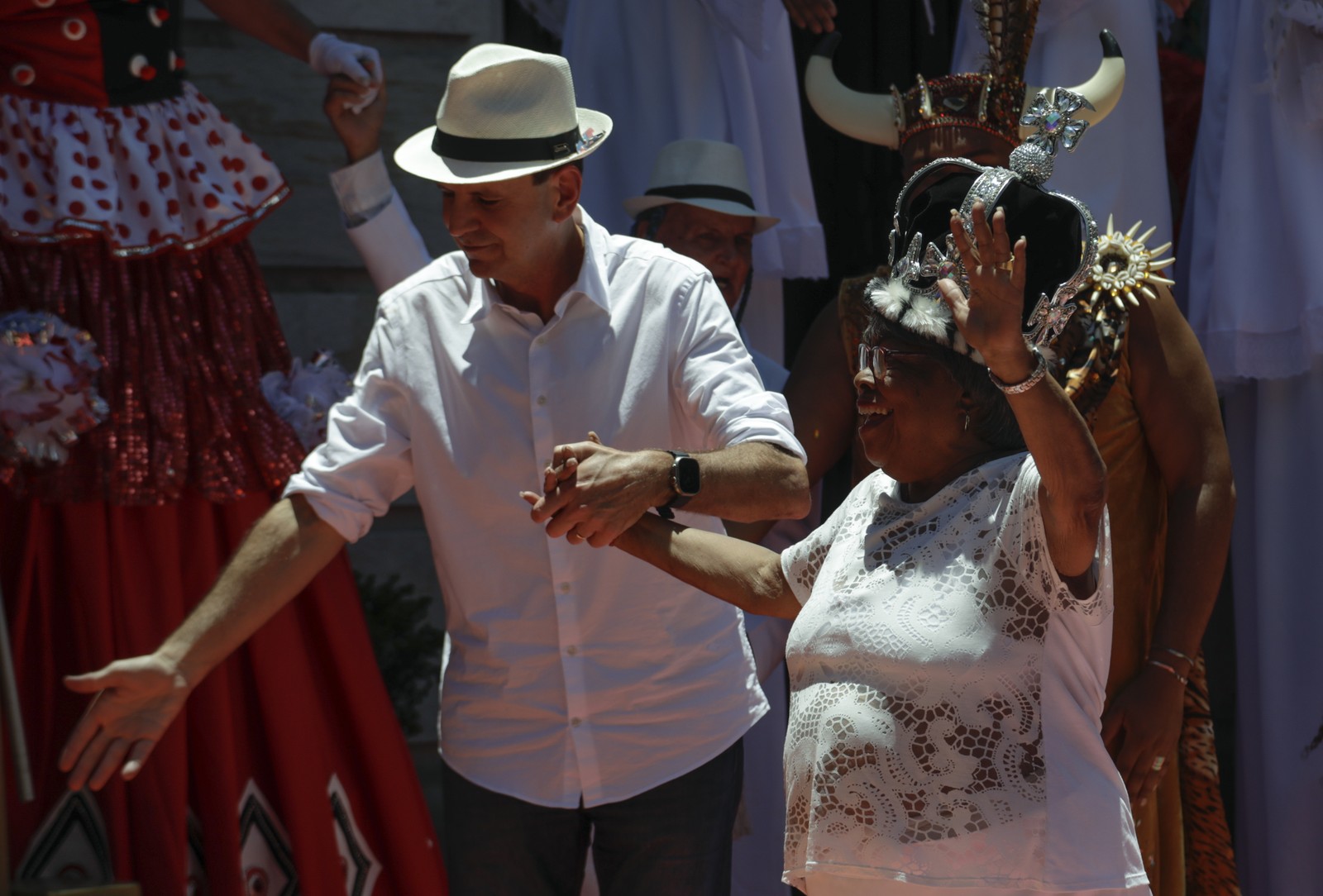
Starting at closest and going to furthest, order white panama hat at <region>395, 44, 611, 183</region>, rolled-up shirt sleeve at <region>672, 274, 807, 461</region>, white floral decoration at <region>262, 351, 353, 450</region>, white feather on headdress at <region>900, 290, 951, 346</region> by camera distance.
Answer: white feather on headdress at <region>900, 290, 951, 346</region> → rolled-up shirt sleeve at <region>672, 274, 807, 461</region> → white panama hat at <region>395, 44, 611, 183</region> → white floral decoration at <region>262, 351, 353, 450</region>

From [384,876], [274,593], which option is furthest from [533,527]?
[384,876]

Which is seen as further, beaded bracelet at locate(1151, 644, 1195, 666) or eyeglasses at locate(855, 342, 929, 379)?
beaded bracelet at locate(1151, 644, 1195, 666)

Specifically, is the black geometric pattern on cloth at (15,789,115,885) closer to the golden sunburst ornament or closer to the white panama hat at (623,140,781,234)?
the white panama hat at (623,140,781,234)

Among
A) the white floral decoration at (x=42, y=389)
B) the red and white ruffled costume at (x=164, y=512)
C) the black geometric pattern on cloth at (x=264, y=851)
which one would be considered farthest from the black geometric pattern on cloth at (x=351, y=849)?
the white floral decoration at (x=42, y=389)

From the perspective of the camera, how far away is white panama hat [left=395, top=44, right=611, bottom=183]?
2.98 m

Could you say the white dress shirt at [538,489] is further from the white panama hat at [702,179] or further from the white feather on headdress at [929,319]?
the white panama hat at [702,179]

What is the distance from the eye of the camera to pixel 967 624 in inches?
87.4

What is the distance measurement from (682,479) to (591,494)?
8.5 inches

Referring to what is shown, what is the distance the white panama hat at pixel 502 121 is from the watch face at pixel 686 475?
0.65 meters

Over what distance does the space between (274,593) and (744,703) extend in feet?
2.90

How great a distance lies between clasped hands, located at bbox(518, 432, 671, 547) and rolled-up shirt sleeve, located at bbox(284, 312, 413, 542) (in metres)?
0.52

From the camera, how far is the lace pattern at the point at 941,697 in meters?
2.19

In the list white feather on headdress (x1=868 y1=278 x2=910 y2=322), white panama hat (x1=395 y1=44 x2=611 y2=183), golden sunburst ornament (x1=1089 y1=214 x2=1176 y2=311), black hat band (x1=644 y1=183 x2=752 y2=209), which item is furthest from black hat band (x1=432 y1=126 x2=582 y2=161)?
golden sunburst ornament (x1=1089 y1=214 x2=1176 y2=311)

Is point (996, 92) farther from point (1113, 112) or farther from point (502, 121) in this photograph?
point (502, 121)
